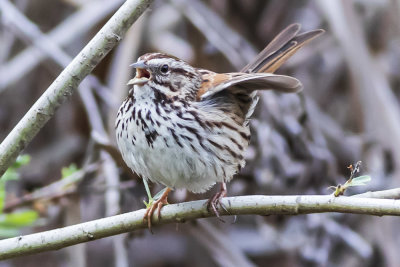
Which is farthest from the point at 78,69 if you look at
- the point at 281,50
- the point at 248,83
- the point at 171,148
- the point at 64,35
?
the point at 64,35

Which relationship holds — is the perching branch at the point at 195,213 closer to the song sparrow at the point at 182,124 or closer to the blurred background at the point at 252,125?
the song sparrow at the point at 182,124

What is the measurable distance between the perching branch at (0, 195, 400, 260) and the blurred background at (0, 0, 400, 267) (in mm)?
695

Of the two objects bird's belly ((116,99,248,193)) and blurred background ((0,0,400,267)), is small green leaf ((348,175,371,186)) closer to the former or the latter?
bird's belly ((116,99,248,193))

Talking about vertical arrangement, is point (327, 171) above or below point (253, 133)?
below

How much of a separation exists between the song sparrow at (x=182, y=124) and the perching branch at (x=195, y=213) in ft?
0.41

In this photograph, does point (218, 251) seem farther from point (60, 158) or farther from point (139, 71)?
point (139, 71)

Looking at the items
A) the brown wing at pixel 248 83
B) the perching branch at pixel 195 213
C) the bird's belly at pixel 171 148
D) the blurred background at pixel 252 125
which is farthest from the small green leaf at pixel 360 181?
the blurred background at pixel 252 125

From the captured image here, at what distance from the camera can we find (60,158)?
212 inches

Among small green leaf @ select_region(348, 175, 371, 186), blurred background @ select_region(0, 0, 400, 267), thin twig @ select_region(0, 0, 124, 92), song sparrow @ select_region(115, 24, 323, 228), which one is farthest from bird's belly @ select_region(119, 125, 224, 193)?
thin twig @ select_region(0, 0, 124, 92)

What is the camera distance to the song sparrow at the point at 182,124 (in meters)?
2.72

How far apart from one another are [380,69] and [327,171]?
1.32 metres

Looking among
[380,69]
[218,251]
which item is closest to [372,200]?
[218,251]

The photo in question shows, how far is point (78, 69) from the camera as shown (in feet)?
7.14

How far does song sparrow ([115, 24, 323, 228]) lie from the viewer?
2.72 metres
